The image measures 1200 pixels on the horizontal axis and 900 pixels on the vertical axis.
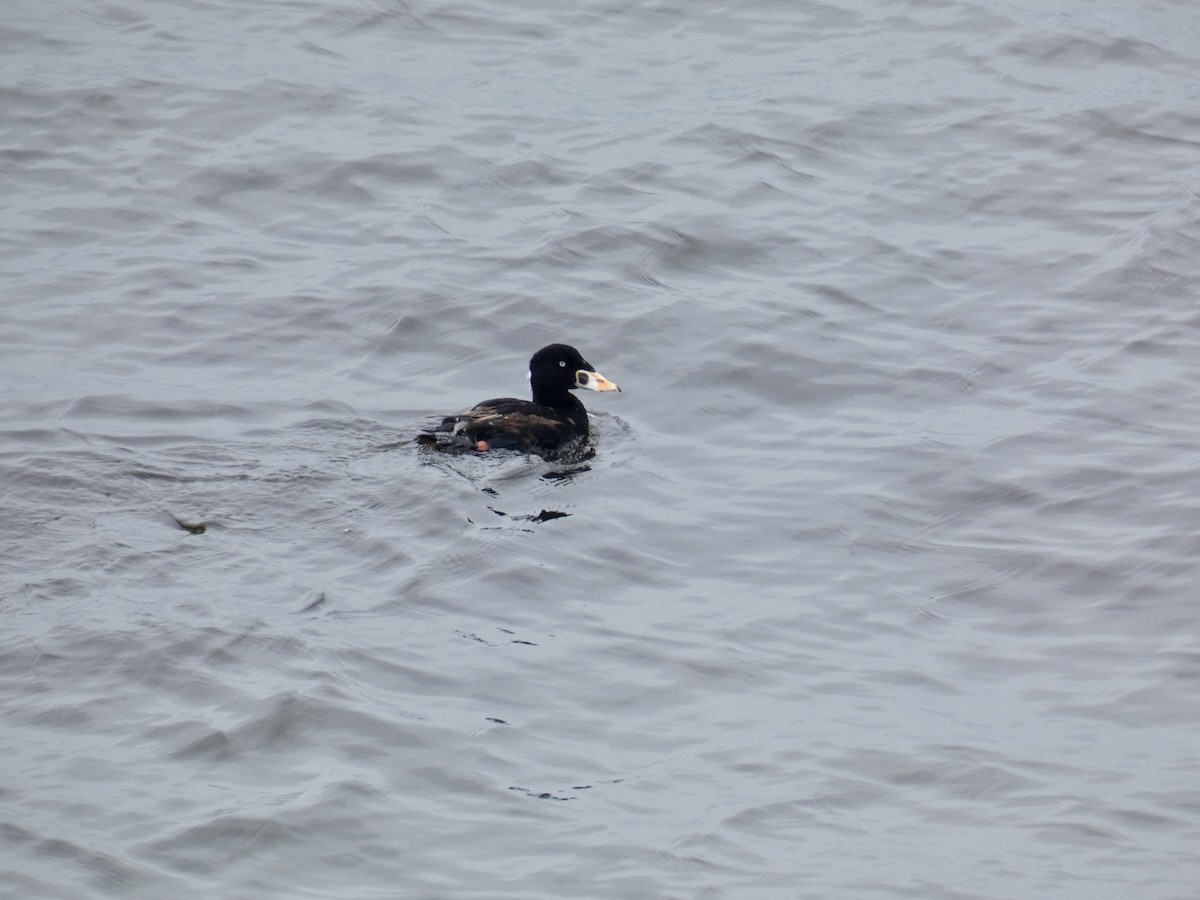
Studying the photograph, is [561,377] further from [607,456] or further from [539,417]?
[607,456]

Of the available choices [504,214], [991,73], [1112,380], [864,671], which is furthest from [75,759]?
[991,73]

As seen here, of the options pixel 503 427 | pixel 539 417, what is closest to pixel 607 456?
pixel 539 417

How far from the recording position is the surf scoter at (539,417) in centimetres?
957

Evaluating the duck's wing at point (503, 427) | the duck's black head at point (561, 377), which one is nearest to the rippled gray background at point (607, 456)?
the duck's wing at point (503, 427)

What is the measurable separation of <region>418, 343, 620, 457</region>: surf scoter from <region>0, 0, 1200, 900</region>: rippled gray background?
0.54 feet

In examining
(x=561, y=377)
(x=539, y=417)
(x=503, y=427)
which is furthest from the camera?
(x=561, y=377)

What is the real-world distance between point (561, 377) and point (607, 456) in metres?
0.69

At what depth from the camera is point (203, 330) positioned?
11.2m

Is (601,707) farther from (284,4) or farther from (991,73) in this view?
(284,4)

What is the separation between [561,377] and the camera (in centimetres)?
1030

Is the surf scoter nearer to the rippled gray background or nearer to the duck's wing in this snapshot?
the duck's wing

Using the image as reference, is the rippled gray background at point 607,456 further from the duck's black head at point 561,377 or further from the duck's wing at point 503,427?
the duck's black head at point 561,377

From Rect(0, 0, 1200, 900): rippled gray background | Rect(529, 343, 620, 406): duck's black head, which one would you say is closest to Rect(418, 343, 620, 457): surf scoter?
Rect(529, 343, 620, 406): duck's black head

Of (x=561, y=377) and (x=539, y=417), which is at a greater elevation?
(x=561, y=377)
